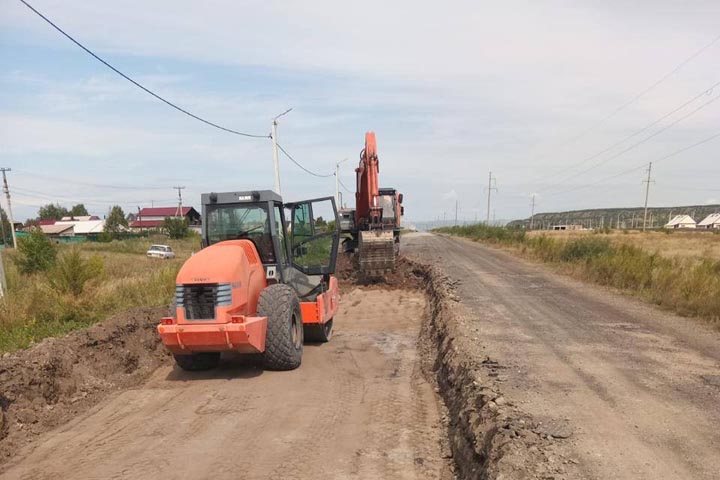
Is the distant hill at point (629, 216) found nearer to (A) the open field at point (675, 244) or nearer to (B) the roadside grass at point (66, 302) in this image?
(A) the open field at point (675, 244)

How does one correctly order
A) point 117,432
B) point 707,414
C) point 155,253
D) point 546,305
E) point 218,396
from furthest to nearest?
point 155,253 < point 546,305 < point 218,396 < point 117,432 < point 707,414

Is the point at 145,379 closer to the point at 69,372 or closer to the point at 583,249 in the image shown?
the point at 69,372

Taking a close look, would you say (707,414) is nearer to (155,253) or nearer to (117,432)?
(117,432)

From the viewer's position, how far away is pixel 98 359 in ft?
23.8

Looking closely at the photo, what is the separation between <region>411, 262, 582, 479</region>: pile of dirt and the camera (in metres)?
3.67

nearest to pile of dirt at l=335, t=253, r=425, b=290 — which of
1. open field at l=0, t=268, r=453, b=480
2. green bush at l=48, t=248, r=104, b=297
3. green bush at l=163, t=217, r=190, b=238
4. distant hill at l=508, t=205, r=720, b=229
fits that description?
open field at l=0, t=268, r=453, b=480

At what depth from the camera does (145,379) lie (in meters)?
7.07

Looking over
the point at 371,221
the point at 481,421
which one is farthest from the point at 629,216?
the point at 481,421

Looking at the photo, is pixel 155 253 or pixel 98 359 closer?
pixel 98 359

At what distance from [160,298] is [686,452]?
1077 centimetres

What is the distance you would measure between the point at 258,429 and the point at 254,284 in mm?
2471

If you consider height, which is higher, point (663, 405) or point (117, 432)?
point (663, 405)

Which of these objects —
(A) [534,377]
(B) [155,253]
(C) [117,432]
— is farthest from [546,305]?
(B) [155,253]

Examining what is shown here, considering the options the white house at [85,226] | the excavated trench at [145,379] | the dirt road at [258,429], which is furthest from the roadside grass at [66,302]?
the white house at [85,226]
